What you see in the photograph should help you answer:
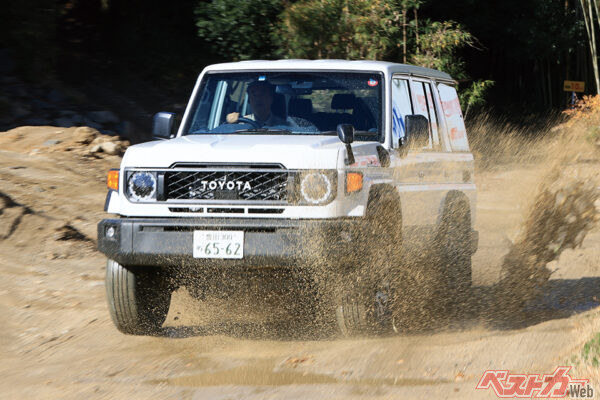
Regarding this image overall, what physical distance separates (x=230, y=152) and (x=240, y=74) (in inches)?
54.5

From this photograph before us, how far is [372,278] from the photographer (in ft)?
19.0

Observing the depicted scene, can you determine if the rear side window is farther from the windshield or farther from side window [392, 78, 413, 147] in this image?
the windshield

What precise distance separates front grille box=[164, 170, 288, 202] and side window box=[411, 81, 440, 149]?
72.5 inches

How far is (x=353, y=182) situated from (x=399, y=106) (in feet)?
4.21

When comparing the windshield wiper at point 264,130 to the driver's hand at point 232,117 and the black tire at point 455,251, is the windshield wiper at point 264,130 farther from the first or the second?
the black tire at point 455,251

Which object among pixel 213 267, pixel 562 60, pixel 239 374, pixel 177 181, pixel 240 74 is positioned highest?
pixel 240 74

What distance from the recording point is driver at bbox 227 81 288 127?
6582 millimetres

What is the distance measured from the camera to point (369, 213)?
567 centimetres

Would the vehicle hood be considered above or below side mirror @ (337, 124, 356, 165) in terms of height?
below

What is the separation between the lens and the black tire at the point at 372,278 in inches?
223

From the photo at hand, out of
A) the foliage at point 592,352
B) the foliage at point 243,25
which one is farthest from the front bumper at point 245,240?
the foliage at point 243,25

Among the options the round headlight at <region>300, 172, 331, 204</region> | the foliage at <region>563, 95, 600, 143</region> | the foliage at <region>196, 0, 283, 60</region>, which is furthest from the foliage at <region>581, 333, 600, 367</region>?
the foliage at <region>563, 95, 600, 143</region>

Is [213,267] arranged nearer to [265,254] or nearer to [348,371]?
[265,254]

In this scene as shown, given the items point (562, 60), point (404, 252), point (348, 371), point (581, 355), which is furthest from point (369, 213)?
point (562, 60)
